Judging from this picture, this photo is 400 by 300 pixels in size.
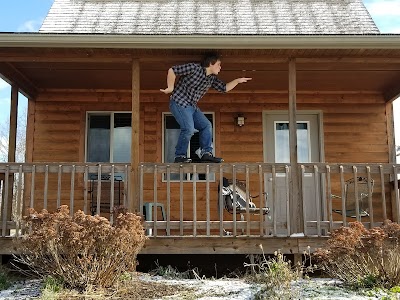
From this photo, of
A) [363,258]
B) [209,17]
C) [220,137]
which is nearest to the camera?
[363,258]

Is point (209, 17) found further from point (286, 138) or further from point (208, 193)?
point (208, 193)

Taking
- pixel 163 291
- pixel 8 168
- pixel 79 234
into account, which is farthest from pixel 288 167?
pixel 8 168

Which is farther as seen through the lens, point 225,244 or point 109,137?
point 109,137

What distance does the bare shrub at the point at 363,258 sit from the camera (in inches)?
216

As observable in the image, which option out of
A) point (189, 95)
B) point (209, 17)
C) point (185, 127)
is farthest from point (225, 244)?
point (209, 17)

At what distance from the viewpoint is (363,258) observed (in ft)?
18.3

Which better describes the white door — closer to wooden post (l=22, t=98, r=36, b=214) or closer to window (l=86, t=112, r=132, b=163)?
window (l=86, t=112, r=132, b=163)

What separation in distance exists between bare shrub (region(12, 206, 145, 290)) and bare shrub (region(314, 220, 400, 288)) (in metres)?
2.06

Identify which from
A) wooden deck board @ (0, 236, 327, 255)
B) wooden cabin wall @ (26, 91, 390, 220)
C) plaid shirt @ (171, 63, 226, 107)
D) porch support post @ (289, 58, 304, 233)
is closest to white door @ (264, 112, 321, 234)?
wooden cabin wall @ (26, 91, 390, 220)

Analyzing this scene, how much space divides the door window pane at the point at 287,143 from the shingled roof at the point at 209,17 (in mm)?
1606

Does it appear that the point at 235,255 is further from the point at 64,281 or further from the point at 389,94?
the point at 389,94

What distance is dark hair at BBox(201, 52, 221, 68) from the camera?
22.9 feet

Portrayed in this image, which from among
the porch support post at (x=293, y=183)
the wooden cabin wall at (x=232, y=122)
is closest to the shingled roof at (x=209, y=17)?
the wooden cabin wall at (x=232, y=122)

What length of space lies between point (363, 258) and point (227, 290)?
143 cm
